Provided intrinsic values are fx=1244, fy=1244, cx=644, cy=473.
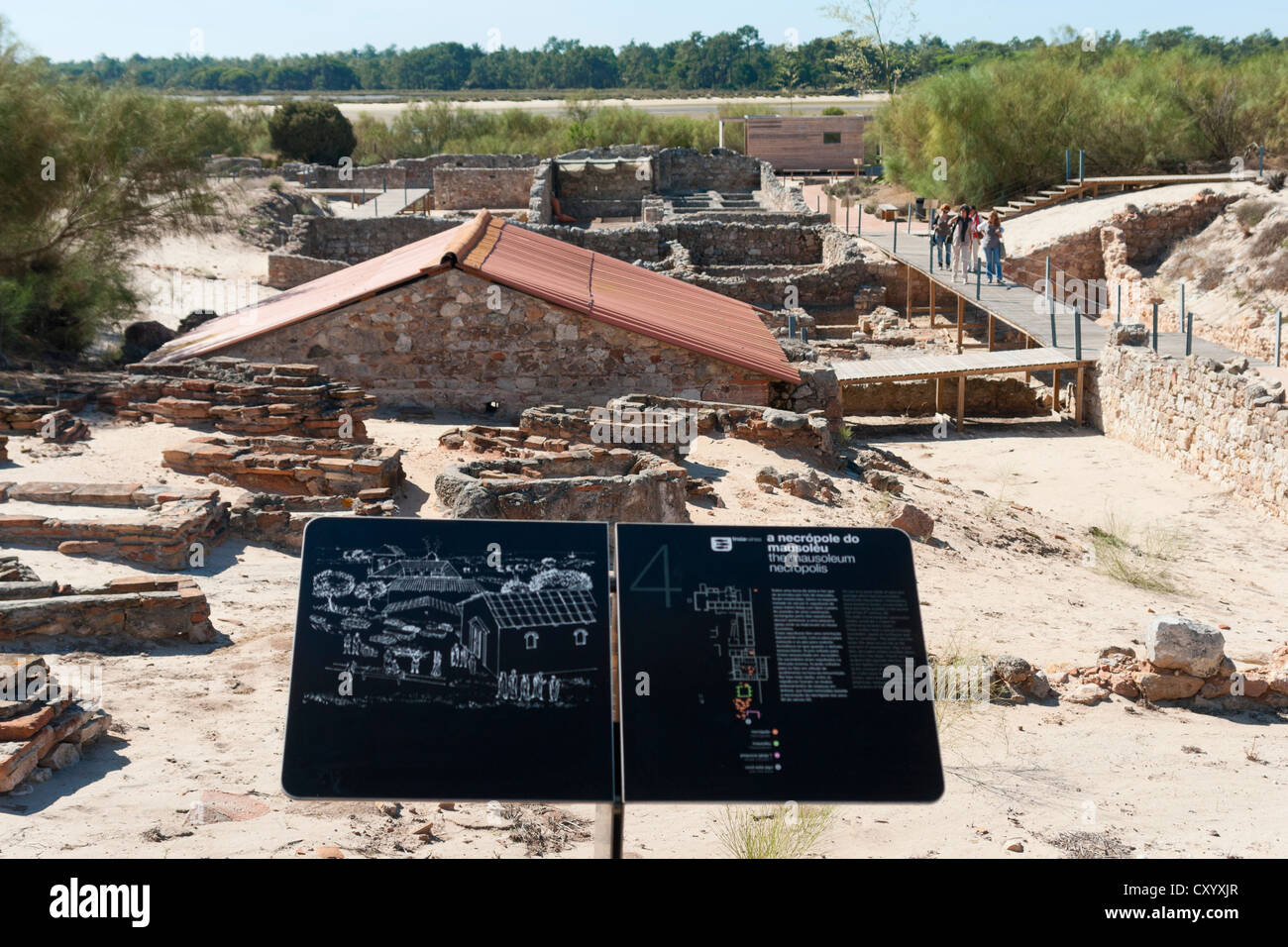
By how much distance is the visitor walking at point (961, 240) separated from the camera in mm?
22688

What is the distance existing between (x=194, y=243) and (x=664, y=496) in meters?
19.6

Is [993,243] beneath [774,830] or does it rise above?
above

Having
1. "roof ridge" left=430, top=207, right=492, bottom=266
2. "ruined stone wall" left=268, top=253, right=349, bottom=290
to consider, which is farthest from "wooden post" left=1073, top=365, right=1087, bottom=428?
"ruined stone wall" left=268, top=253, right=349, bottom=290

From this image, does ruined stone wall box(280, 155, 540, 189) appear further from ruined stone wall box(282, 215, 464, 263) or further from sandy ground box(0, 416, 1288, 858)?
sandy ground box(0, 416, 1288, 858)

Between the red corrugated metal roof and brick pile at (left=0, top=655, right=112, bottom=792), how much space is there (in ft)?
30.6

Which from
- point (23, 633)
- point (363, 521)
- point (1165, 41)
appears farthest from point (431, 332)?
point (1165, 41)

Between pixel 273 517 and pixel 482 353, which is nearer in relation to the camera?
pixel 273 517

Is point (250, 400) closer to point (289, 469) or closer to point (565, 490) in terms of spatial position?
point (289, 469)

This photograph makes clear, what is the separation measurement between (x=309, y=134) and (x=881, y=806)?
45166 mm

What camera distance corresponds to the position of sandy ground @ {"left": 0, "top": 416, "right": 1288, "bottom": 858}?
4824 millimetres

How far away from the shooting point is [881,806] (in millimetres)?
5559

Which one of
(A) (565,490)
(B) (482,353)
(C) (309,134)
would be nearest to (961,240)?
(B) (482,353)

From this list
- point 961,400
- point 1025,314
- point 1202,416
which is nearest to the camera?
point 1202,416
